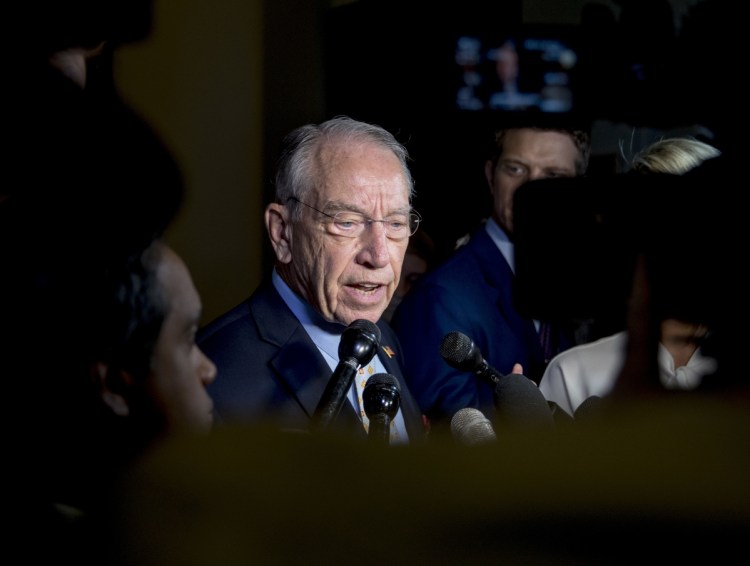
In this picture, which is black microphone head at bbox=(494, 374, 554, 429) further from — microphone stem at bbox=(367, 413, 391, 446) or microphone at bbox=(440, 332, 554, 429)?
microphone stem at bbox=(367, 413, 391, 446)

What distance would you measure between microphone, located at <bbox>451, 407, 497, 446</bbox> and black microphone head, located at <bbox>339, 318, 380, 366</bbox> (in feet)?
0.42

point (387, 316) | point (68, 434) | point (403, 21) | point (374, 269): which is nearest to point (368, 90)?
point (403, 21)

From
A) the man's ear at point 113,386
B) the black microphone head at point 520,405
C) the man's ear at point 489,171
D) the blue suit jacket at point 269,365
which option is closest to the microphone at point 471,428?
the black microphone head at point 520,405

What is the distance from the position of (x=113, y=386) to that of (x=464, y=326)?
0.61 meters

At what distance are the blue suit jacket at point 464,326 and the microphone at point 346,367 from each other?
1.00 ft

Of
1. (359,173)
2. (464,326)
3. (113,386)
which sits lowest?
(464,326)

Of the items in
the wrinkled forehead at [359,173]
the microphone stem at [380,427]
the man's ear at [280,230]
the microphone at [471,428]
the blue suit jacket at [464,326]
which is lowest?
the blue suit jacket at [464,326]

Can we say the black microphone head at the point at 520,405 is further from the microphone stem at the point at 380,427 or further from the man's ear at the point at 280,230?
the man's ear at the point at 280,230

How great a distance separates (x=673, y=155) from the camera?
1.17m

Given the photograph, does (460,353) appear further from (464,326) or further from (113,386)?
(113,386)

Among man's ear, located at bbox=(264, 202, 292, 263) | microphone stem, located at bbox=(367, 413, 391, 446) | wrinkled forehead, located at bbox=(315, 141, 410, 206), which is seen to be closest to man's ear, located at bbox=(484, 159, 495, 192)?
wrinkled forehead, located at bbox=(315, 141, 410, 206)

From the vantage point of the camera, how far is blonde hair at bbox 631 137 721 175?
3.65 ft

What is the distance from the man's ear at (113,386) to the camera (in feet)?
3.01

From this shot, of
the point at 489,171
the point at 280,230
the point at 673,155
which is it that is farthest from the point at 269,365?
the point at 673,155
